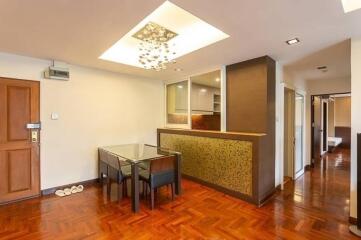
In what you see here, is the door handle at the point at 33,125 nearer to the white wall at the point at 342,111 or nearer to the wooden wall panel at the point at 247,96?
the wooden wall panel at the point at 247,96

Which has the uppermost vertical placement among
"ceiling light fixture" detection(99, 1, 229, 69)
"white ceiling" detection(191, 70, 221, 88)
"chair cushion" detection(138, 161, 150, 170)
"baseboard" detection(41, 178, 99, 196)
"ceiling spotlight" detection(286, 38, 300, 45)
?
"ceiling light fixture" detection(99, 1, 229, 69)

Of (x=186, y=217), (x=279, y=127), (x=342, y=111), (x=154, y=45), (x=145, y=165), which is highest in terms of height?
(x=154, y=45)

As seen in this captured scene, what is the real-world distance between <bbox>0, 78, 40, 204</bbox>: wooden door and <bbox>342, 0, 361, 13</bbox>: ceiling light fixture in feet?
13.3

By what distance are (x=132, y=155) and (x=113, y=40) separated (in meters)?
1.71

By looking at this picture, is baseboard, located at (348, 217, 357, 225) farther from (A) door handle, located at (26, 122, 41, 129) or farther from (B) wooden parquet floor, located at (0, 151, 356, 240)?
(A) door handle, located at (26, 122, 41, 129)

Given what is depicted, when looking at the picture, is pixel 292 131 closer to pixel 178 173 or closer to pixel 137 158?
pixel 178 173

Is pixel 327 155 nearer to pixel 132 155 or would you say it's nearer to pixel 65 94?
pixel 132 155

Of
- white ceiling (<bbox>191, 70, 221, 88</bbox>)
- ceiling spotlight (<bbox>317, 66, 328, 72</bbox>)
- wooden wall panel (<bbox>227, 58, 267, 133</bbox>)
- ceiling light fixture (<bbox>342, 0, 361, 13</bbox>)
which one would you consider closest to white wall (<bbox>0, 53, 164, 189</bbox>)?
white ceiling (<bbox>191, 70, 221, 88</bbox>)

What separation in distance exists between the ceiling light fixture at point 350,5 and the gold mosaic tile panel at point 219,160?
183 cm

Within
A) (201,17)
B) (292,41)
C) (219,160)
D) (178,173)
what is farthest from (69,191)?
(292,41)

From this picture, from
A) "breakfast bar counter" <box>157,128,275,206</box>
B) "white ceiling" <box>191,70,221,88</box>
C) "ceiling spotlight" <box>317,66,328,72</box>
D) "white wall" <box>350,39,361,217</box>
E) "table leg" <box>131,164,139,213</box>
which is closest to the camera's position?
"white wall" <box>350,39,361,217</box>

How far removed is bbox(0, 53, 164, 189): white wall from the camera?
3.23 metres

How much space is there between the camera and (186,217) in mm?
2535

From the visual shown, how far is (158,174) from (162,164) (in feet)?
0.50
